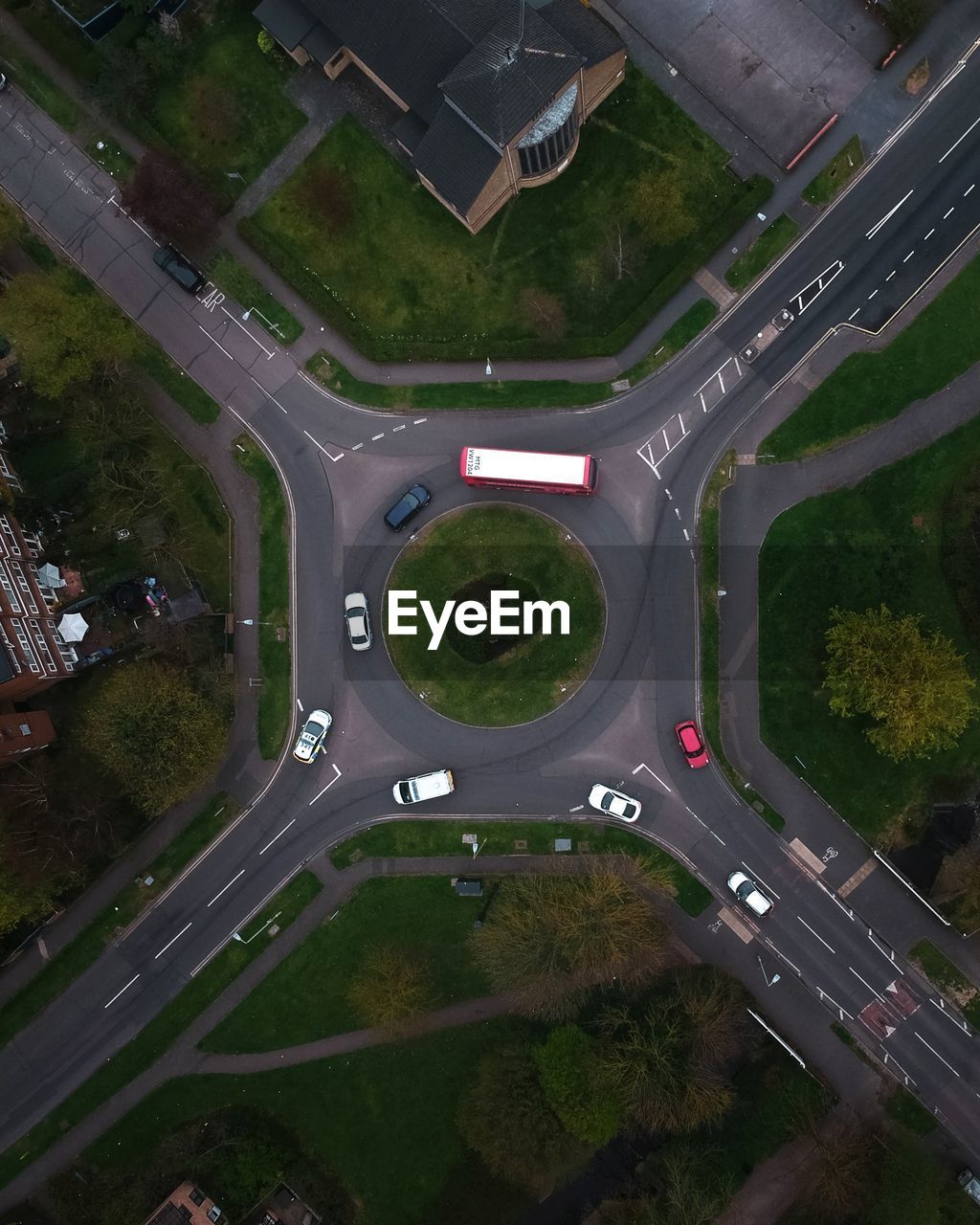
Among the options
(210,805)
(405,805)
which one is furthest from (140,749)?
(405,805)

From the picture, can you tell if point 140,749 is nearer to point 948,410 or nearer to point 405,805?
point 405,805

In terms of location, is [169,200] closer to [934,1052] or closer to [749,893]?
[749,893]

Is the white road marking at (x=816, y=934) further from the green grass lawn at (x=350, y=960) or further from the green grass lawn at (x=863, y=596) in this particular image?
the green grass lawn at (x=350, y=960)

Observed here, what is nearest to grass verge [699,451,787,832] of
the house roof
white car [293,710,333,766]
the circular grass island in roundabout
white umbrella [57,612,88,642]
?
the circular grass island in roundabout

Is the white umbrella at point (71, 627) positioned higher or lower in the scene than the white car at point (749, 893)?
higher

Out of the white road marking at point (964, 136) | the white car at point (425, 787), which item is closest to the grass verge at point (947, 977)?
the white car at point (425, 787)

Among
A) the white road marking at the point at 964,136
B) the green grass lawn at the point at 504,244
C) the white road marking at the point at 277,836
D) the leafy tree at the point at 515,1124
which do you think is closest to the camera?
the leafy tree at the point at 515,1124

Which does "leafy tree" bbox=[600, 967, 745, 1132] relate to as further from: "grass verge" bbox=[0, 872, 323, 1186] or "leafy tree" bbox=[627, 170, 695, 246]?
"leafy tree" bbox=[627, 170, 695, 246]

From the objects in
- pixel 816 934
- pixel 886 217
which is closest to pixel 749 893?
pixel 816 934
